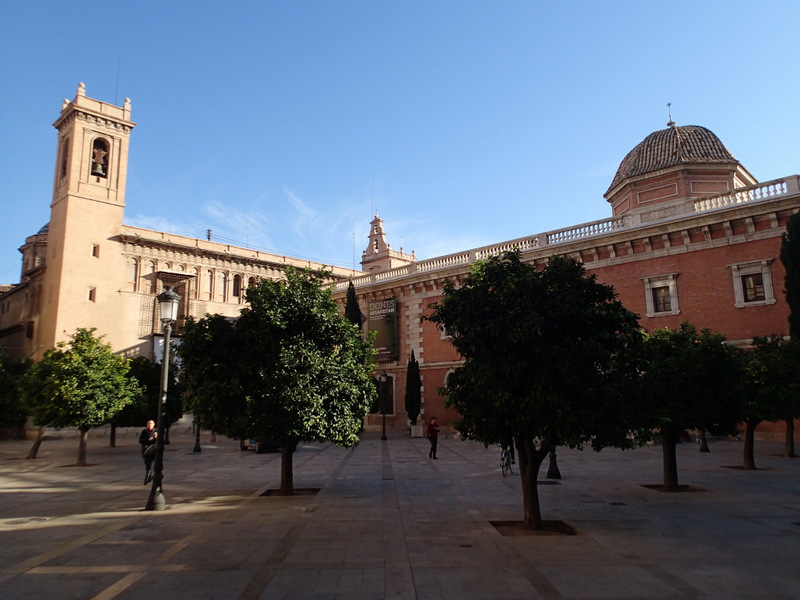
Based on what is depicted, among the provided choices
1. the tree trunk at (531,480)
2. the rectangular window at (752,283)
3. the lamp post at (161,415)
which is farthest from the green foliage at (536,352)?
the rectangular window at (752,283)

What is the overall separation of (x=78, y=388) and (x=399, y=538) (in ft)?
51.2

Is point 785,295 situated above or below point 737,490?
above

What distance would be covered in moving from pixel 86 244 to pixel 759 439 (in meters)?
42.4

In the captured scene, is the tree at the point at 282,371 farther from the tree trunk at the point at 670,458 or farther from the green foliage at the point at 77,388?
the green foliage at the point at 77,388

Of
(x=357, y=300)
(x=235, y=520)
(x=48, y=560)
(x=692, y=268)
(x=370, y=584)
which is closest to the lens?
(x=370, y=584)

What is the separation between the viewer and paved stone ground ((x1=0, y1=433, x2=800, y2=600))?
6.49 metres

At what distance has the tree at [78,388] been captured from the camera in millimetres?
19375

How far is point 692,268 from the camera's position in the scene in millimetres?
24812

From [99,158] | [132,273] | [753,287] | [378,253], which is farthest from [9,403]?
[378,253]

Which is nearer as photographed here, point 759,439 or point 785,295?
point 785,295

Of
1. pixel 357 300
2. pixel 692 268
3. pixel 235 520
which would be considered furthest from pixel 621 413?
pixel 357 300

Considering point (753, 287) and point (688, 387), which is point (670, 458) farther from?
point (753, 287)

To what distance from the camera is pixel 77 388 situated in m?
19.5

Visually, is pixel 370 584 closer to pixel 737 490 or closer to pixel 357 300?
pixel 737 490
